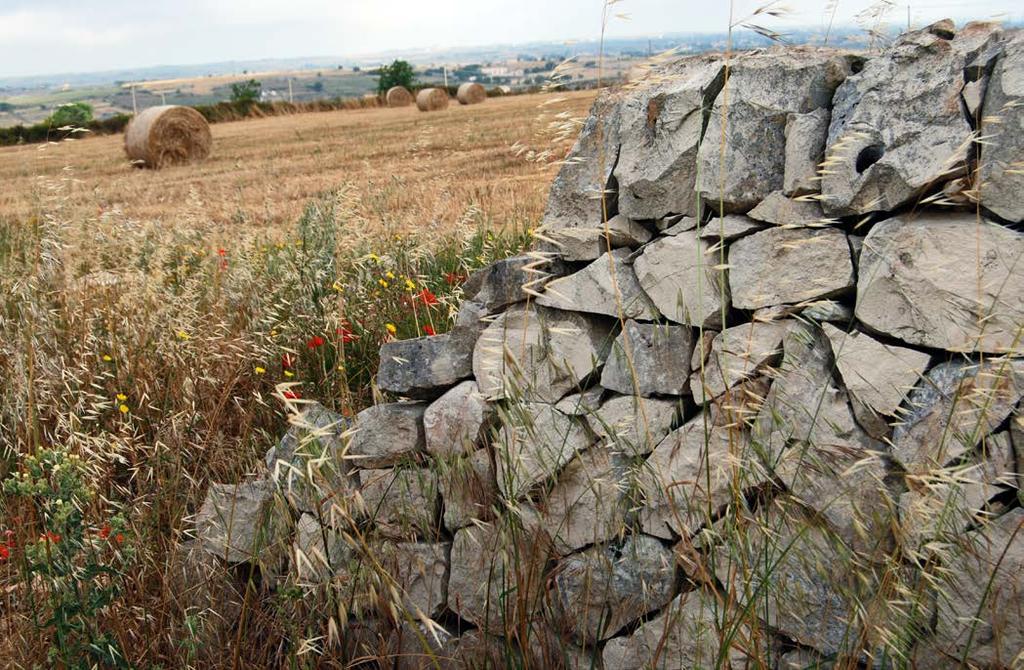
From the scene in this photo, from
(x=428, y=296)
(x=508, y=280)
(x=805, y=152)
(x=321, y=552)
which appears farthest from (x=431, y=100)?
(x=805, y=152)

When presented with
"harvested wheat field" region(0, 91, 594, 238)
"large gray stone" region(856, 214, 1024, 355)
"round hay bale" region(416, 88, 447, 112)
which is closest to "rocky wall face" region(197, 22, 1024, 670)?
"large gray stone" region(856, 214, 1024, 355)

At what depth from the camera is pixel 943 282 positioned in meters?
2.31

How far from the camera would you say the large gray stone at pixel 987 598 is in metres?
2.22

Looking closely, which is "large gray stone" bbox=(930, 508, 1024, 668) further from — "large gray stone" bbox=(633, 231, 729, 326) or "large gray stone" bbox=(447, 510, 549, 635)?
"large gray stone" bbox=(447, 510, 549, 635)

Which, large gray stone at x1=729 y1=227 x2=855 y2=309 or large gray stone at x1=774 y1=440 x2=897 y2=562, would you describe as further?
large gray stone at x1=729 y1=227 x2=855 y2=309

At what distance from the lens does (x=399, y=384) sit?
319 centimetres

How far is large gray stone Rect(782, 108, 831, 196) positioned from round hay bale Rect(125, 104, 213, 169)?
14.8 m

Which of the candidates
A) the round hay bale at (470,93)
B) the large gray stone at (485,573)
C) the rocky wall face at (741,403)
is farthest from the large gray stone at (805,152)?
the round hay bale at (470,93)

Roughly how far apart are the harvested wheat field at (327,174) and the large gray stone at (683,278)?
25.1 inches

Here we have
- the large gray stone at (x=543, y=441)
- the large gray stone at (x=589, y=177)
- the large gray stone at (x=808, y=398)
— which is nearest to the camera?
the large gray stone at (x=808, y=398)

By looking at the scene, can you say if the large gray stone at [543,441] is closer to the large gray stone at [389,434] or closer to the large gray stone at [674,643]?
the large gray stone at [389,434]

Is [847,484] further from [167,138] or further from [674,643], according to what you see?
[167,138]

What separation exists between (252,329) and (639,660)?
2.39m

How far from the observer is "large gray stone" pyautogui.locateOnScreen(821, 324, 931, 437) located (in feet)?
7.70
